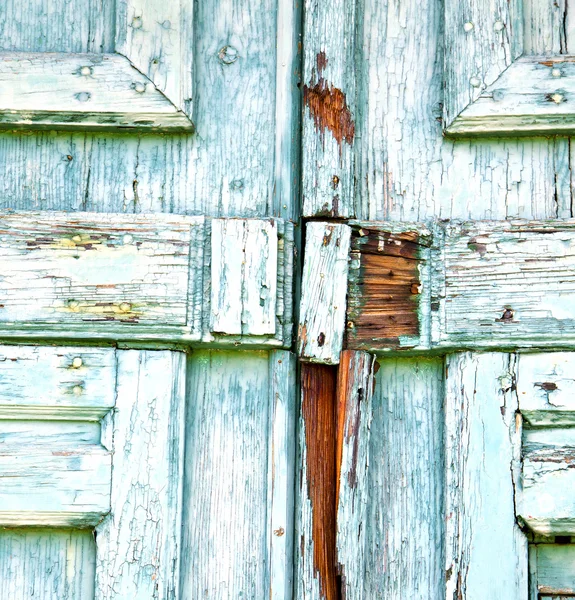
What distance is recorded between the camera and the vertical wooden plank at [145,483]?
3.48 feet

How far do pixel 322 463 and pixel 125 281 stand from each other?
0.40m

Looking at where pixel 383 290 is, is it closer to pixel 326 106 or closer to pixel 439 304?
pixel 439 304

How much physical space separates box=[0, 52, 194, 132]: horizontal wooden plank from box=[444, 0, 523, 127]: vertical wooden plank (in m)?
0.42

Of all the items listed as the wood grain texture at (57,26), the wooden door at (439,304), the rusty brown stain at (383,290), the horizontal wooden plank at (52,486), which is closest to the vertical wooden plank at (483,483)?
the wooden door at (439,304)

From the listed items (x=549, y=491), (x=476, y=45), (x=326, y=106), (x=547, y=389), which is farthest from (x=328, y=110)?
(x=549, y=491)

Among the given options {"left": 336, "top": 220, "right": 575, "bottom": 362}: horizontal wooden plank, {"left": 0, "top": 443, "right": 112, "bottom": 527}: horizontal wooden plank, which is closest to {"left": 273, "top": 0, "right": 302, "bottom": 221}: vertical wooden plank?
{"left": 336, "top": 220, "right": 575, "bottom": 362}: horizontal wooden plank

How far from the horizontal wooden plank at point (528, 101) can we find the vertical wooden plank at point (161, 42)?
0.43 m

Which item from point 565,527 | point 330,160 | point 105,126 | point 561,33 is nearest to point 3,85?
point 105,126

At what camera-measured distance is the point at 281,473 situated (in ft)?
3.62

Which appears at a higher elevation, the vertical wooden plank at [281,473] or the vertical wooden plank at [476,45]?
the vertical wooden plank at [476,45]

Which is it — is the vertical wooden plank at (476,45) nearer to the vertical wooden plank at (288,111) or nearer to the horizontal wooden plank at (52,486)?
the vertical wooden plank at (288,111)

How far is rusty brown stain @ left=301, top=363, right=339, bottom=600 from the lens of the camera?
108 centimetres

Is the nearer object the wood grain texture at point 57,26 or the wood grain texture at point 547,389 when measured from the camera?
the wood grain texture at point 547,389

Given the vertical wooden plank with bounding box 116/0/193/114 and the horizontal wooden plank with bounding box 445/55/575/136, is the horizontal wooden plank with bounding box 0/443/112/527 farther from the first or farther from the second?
the horizontal wooden plank with bounding box 445/55/575/136
